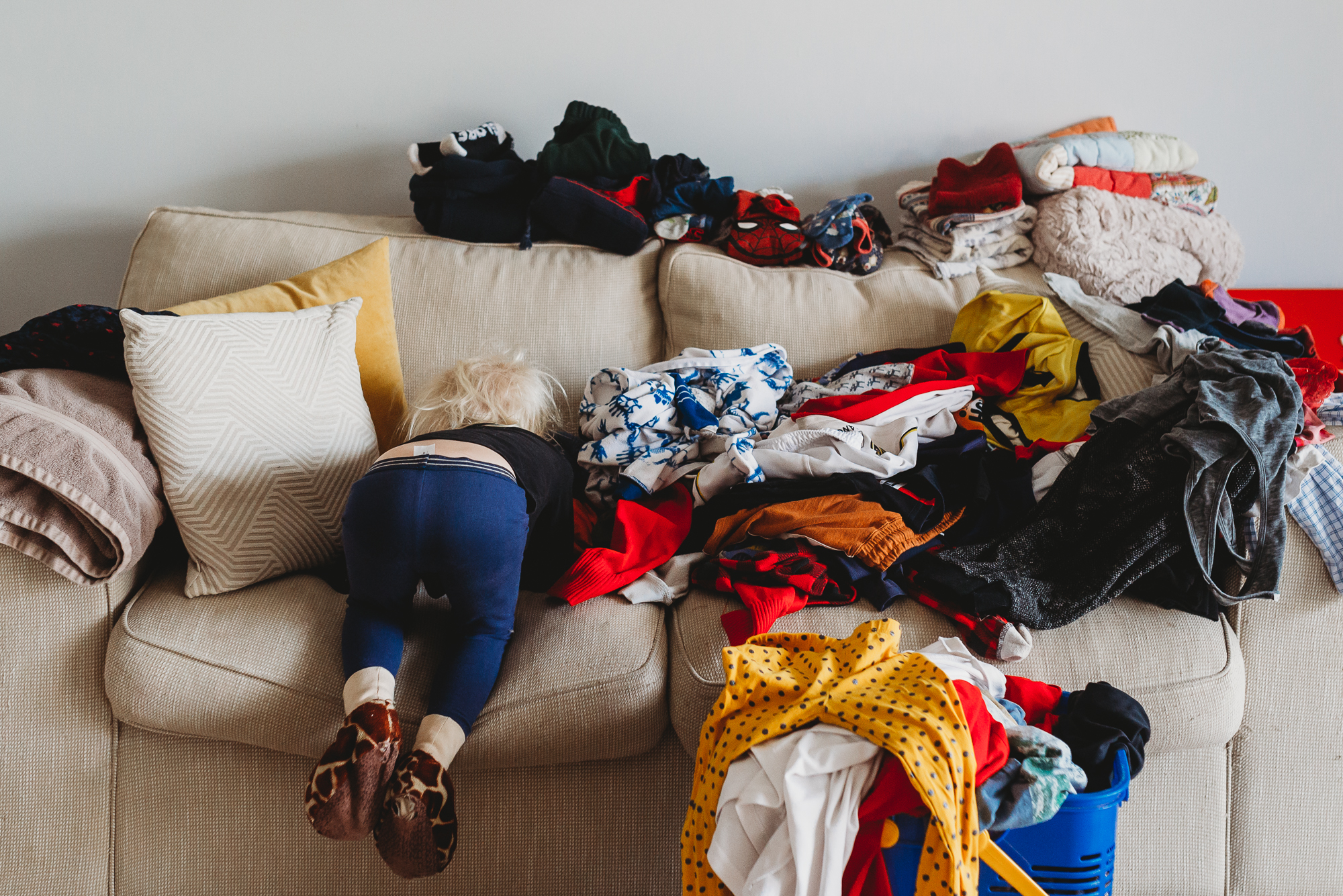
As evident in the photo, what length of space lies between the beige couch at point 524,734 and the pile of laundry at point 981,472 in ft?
0.18

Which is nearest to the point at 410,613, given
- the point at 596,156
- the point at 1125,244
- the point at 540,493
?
the point at 540,493

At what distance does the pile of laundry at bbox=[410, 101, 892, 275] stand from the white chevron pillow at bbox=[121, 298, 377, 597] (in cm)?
56

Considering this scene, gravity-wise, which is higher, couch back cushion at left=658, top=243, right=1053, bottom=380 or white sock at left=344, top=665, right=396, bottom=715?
couch back cushion at left=658, top=243, right=1053, bottom=380

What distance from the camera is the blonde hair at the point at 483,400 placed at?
1.34m

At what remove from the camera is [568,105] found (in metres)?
1.85

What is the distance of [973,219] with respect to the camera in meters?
1.75

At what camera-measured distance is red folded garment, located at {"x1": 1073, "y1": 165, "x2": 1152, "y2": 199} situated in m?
1.79

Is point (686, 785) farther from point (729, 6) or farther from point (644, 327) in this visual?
point (729, 6)

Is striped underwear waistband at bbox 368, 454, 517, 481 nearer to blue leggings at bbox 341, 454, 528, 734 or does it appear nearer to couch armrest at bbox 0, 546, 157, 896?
blue leggings at bbox 341, 454, 528, 734

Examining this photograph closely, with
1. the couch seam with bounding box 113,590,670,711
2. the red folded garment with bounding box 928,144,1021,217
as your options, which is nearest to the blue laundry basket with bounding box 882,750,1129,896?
the couch seam with bounding box 113,590,670,711

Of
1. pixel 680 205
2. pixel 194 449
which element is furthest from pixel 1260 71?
pixel 194 449

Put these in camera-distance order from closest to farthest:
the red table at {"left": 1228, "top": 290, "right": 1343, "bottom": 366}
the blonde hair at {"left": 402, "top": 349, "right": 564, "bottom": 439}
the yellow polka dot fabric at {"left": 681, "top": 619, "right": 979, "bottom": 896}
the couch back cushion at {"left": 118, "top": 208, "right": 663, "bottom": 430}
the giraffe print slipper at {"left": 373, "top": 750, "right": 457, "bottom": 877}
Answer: the yellow polka dot fabric at {"left": 681, "top": 619, "right": 979, "bottom": 896} < the giraffe print slipper at {"left": 373, "top": 750, "right": 457, "bottom": 877} < the blonde hair at {"left": 402, "top": 349, "right": 564, "bottom": 439} < the couch back cushion at {"left": 118, "top": 208, "right": 663, "bottom": 430} < the red table at {"left": 1228, "top": 290, "right": 1343, "bottom": 366}

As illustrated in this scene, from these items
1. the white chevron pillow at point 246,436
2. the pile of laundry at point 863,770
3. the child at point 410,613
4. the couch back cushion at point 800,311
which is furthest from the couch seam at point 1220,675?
the white chevron pillow at point 246,436

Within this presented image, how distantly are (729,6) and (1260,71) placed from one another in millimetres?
1299
